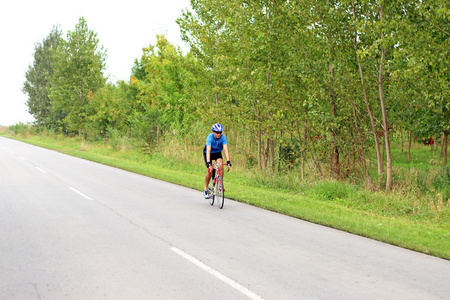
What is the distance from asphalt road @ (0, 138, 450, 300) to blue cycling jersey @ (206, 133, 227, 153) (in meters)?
1.73

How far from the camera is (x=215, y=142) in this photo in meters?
11.0

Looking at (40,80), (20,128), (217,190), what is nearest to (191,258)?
(217,190)

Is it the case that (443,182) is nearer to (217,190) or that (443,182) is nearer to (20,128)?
(217,190)

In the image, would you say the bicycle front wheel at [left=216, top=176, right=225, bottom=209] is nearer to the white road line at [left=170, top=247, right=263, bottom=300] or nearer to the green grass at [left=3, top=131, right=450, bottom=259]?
the green grass at [left=3, top=131, right=450, bottom=259]

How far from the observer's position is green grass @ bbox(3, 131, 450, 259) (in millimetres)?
7743

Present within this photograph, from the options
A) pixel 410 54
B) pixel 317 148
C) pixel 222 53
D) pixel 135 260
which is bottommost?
pixel 135 260

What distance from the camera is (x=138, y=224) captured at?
8250 millimetres

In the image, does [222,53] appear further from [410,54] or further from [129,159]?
[129,159]

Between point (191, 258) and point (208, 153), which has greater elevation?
point (208, 153)

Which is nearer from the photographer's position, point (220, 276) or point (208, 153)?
point (220, 276)

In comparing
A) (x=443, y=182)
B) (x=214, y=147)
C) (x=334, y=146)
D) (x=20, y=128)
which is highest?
(x=20, y=128)

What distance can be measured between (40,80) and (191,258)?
2716 inches

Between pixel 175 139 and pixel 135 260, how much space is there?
17607 mm

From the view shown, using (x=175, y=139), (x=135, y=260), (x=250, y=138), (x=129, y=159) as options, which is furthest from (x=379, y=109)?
(x=129, y=159)
